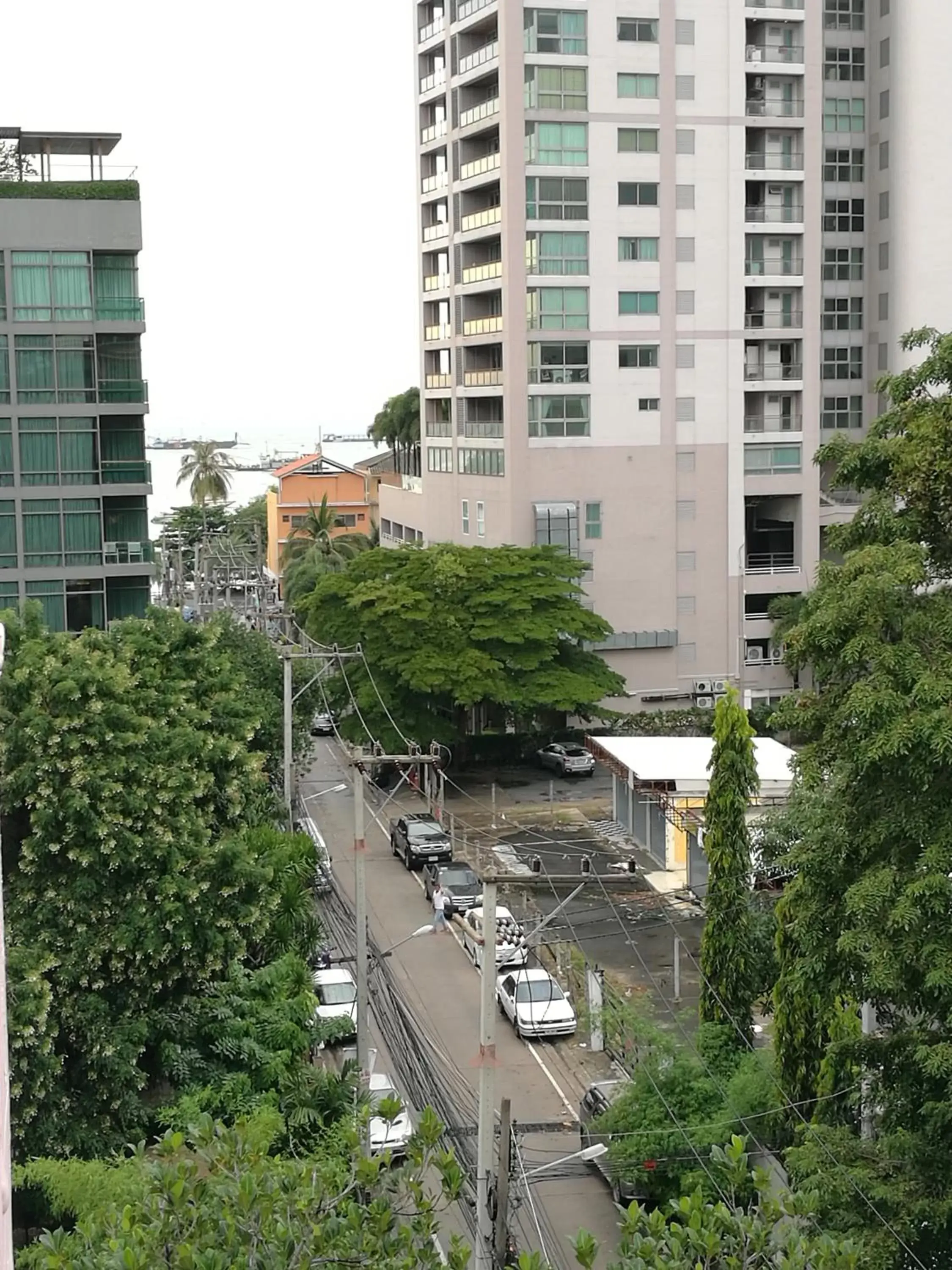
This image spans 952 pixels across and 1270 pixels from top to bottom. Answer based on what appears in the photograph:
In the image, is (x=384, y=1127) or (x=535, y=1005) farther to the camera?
(x=535, y=1005)

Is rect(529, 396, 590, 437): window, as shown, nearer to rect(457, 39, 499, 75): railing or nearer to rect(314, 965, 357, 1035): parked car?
rect(457, 39, 499, 75): railing

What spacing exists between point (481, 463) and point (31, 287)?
25.2m

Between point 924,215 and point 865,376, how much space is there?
6.97 meters

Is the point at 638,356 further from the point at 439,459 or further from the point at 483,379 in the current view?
the point at 439,459

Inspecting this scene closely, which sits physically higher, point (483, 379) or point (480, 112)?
point (480, 112)

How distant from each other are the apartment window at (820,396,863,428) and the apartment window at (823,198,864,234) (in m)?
6.44

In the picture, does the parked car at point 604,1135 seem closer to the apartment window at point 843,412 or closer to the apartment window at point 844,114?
the apartment window at point 843,412

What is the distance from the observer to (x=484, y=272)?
5675 centimetres

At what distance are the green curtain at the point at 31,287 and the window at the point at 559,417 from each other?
75.3 ft

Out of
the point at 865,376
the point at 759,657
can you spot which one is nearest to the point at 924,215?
the point at 865,376

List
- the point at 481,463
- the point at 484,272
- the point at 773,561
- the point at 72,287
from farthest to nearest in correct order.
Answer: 1. the point at 773,561
2. the point at 481,463
3. the point at 484,272
4. the point at 72,287

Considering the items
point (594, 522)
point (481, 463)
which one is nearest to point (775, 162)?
point (594, 522)

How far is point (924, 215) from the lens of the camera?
58.4 metres

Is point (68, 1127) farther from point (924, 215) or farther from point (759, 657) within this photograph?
point (924, 215)
